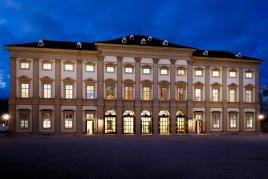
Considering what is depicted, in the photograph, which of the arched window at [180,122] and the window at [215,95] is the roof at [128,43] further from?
the arched window at [180,122]

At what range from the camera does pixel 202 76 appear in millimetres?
52750

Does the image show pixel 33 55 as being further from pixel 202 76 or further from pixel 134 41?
pixel 202 76

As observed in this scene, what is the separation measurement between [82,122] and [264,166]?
36225mm

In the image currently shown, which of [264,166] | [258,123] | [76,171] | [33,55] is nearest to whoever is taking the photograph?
[76,171]

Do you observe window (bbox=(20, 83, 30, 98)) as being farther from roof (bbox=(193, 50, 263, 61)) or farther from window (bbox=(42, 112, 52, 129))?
roof (bbox=(193, 50, 263, 61))

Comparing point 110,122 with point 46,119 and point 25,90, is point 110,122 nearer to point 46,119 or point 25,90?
point 46,119

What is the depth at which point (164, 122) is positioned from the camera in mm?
50969

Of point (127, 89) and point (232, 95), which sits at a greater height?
point (127, 89)

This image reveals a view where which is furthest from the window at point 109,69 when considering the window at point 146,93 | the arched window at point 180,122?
the arched window at point 180,122

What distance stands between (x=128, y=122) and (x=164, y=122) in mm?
5683

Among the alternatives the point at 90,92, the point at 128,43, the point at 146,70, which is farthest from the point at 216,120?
the point at 90,92

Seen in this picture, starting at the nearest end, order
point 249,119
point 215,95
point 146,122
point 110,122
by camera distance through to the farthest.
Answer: point 110,122, point 146,122, point 215,95, point 249,119

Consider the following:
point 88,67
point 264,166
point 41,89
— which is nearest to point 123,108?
point 88,67

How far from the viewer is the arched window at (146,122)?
5022 centimetres
